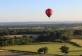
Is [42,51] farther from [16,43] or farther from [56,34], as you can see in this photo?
[56,34]

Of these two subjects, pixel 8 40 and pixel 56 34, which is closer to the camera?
pixel 8 40

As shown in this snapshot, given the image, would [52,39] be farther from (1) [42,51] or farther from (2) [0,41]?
(1) [42,51]

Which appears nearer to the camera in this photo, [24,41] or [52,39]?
[24,41]

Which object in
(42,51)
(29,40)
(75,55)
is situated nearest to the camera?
(75,55)
